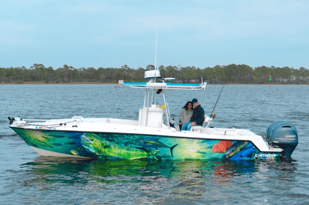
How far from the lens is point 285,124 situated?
11.9 metres

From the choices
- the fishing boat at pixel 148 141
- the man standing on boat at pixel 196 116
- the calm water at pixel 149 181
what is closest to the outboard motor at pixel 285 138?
the fishing boat at pixel 148 141

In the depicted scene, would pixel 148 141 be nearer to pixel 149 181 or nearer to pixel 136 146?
pixel 136 146

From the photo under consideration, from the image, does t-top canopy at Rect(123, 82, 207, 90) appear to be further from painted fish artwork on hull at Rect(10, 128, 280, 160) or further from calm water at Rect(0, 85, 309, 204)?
calm water at Rect(0, 85, 309, 204)

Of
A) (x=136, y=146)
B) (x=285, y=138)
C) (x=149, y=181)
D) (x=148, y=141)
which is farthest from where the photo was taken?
(x=285, y=138)

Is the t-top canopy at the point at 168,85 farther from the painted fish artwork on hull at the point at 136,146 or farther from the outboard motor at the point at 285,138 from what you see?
the outboard motor at the point at 285,138

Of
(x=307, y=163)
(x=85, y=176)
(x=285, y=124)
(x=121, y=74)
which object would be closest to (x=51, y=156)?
(x=85, y=176)

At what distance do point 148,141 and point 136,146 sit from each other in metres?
0.44

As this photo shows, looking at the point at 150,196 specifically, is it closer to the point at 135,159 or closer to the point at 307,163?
the point at 135,159

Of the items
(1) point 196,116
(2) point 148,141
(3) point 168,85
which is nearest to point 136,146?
(2) point 148,141

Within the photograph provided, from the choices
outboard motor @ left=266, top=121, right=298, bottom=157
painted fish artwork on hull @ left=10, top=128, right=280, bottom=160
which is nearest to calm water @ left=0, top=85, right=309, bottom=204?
painted fish artwork on hull @ left=10, top=128, right=280, bottom=160

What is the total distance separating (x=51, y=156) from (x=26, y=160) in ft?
2.94

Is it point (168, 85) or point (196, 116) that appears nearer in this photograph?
point (168, 85)

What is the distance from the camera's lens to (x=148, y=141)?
1102cm

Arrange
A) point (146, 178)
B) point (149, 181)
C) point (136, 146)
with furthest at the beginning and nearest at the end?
point (136, 146) → point (146, 178) → point (149, 181)
